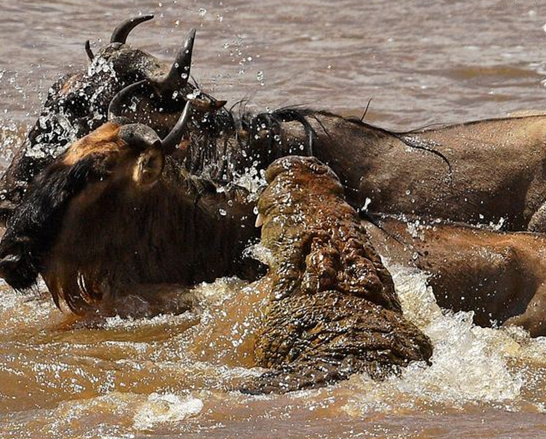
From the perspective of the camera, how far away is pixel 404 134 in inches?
355

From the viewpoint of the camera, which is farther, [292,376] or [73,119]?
[73,119]

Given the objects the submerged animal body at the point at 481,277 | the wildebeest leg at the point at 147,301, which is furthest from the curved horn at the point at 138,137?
the submerged animal body at the point at 481,277

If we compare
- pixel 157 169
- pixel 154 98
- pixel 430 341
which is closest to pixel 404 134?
pixel 154 98

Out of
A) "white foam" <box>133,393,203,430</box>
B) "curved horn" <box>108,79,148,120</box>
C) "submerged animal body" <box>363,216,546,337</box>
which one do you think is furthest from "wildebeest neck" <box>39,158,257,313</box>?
"white foam" <box>133,393,203,430</box>

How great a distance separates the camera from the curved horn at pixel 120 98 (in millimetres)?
7723

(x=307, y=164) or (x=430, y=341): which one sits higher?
(x=307, y=164)

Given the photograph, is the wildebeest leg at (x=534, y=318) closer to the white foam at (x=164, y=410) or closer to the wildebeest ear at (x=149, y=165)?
the wildebeest ear at (x=149, y=165)

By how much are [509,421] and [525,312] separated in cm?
217

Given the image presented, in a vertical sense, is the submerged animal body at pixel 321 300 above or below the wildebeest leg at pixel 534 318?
above

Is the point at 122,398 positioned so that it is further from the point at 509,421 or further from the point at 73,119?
the point at 73,119

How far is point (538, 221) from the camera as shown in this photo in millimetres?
8852

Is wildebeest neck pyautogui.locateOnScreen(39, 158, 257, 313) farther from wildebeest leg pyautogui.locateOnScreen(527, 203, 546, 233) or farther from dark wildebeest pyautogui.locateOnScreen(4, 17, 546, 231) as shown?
wildebeest leg pyautogui.locateOnScreen(527, 203, 546, 233)

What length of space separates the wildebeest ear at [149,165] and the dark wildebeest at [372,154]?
0.71 m

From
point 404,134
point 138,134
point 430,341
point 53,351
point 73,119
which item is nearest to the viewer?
point 430,341
